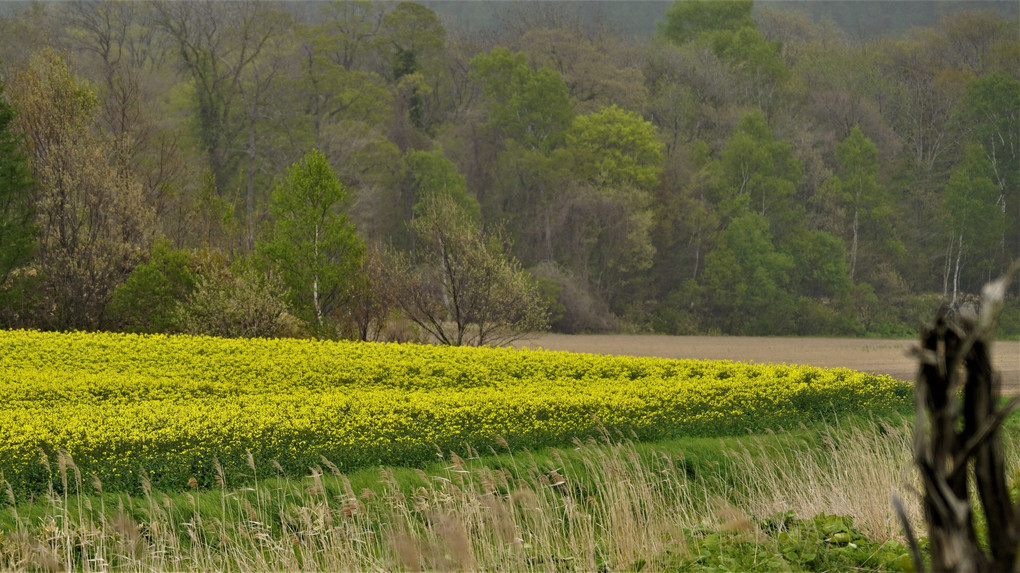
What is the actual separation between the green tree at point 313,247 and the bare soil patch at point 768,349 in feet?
17.0

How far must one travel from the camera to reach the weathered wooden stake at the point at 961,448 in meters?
1.63

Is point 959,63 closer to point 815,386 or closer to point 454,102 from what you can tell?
point 454,102

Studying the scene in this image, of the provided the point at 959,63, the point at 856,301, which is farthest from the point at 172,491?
the point at 959,63

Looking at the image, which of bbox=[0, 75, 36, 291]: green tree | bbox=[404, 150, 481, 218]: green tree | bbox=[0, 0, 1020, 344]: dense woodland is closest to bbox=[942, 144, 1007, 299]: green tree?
bbox=[0, 0, 1020, 344]: dense woodland

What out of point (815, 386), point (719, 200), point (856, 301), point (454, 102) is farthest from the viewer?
point (454, 102)

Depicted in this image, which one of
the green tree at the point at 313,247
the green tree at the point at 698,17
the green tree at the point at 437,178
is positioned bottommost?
the green tree at the point at 313,247

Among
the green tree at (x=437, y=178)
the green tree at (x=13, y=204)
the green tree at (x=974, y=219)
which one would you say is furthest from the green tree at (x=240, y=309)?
the green tree at (x=974, y=219)

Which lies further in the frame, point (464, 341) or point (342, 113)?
point (342, 113)

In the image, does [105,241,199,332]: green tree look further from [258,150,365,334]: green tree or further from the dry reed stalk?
the dry reed stalk

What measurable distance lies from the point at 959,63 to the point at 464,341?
40.0 meters

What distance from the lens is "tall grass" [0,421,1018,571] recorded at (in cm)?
574

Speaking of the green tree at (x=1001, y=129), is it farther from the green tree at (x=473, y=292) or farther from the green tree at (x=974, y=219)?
the green tree at (x=473, y=292)

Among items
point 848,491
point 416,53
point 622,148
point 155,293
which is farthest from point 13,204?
point 416,53

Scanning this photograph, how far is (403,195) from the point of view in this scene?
138ft
